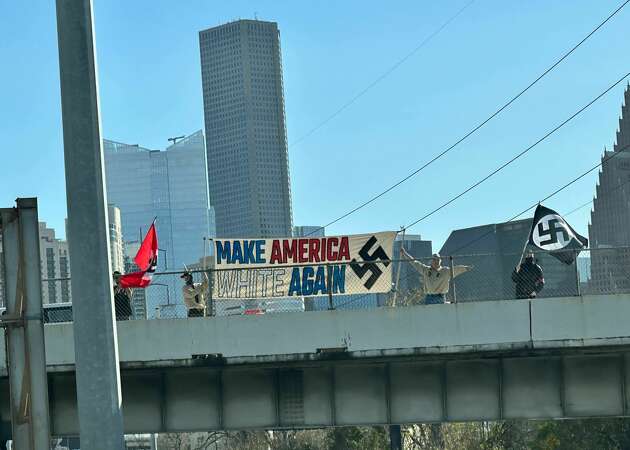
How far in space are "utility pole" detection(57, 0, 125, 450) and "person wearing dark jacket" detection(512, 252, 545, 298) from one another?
16718 millimetres

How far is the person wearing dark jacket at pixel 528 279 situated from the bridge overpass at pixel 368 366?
61.9 inches

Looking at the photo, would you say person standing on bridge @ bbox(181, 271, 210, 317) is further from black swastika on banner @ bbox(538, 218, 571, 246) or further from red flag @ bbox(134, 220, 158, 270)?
black swastika on banner @ bbox(538, 218, 571, 246)

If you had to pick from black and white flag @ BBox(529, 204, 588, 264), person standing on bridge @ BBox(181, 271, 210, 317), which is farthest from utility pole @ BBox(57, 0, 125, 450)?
black and white flag @ BBox(529, 204, 588, 264)

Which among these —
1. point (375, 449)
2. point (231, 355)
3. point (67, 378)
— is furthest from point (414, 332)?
point (375, 449)

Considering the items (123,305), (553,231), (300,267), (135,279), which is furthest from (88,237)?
(553,231)

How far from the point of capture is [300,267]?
26.0 metres

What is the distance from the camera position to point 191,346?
914 inches

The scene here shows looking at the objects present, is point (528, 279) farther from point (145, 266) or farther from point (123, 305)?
point (145, 266)

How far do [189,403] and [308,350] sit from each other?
3.01 metres

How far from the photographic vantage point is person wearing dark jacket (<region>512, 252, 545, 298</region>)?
2438cm

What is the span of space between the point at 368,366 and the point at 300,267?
320 cm

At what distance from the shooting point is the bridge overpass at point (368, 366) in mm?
22578

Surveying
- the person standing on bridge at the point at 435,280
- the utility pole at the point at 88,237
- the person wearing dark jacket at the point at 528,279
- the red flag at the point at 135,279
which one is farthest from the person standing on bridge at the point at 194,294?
the utility pole at the point at 88,237

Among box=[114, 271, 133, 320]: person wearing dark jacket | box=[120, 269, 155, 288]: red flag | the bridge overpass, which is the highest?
box=[120, 269, 155, 288]: red flag
